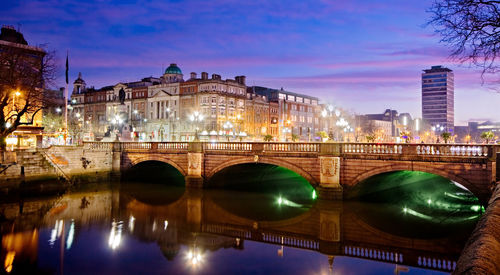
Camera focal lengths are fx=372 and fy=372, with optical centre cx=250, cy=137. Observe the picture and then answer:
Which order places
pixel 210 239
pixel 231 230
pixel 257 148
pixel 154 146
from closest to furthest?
1. pixel 210 239
2. pixel 231 230
3. pixel 257 148
4. pixel 154 146

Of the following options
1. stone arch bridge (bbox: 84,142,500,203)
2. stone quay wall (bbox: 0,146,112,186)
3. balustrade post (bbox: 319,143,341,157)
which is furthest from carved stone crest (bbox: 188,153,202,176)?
balustrade post (bbox: 319,143,341,157)

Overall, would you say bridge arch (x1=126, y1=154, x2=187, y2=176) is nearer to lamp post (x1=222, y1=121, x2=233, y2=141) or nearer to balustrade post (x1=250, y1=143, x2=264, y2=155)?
balustrade post (x1=250, y1=143, x2=264, y2=155)

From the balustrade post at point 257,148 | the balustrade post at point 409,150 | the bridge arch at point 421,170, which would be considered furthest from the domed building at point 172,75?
the balustrade post at point 409,150

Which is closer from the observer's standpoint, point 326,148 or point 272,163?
point 326,148

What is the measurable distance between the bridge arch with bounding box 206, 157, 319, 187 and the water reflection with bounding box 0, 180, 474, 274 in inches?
90.0

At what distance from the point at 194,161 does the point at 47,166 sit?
1445 cm

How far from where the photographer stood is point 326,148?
29328mm

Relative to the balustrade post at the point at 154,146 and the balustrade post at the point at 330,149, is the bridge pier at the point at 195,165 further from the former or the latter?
the balustrade post at the point at 330,149

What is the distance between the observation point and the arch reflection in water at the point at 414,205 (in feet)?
76.4

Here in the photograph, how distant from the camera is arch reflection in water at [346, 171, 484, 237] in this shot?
76.4ft

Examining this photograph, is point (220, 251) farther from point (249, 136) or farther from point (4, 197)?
point (249, 136)

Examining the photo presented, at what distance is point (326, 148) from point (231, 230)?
35.0 ft

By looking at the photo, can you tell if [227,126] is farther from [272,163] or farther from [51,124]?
[272,163]

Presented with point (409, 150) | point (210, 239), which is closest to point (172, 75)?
point (409, 150)
